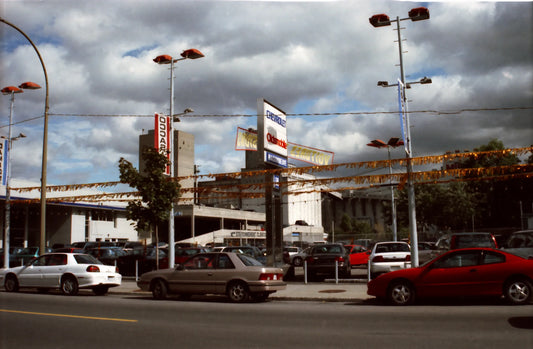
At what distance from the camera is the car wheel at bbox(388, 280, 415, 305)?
12.1 metres

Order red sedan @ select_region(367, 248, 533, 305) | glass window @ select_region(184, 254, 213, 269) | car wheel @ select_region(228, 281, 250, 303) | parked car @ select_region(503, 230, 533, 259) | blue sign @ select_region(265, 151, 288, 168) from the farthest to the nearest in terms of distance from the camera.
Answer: blue sign @ select_region(265, 151, 288, 168) < parked car @ select_region(503, 230, 533, 259) < glass window @ select_region(184, 254, 213, 269) < car wheel @ select_region(228, 281, 250, 303) < red sedan @ select_region(367, 248, 533, 305)

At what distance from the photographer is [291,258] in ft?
108

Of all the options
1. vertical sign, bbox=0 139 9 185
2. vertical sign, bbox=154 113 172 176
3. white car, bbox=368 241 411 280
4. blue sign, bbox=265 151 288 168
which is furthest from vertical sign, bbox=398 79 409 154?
vertical sign, bbox=0 139 9 185

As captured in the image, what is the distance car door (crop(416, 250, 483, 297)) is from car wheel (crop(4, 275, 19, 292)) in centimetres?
1395

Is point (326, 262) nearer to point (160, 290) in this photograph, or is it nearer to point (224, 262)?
point (224, 262)

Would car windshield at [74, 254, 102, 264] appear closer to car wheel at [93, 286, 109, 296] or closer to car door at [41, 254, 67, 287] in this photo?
car door at [41, 254, 67, 287]

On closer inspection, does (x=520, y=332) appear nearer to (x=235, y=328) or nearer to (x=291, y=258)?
(x=235, y=328)

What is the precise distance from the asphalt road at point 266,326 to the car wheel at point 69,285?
303cm

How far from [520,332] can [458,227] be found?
2795 inches

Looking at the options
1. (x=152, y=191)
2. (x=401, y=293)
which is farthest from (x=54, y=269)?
(x=401, y=293)

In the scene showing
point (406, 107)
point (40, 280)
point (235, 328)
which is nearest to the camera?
point (235, 328)

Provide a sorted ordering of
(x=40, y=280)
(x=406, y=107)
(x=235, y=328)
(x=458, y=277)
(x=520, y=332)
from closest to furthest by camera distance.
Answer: (x=520, y=332) < (x=235, y=328) < (x=458, y=277) < (x=40, y=280) < (x=406, y=107)

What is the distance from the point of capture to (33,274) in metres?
17.0

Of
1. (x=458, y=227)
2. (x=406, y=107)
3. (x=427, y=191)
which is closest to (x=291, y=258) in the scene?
(x=406, y=107)
